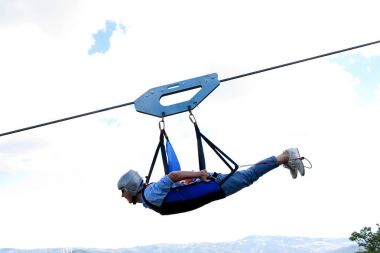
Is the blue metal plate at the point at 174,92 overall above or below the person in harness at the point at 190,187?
above

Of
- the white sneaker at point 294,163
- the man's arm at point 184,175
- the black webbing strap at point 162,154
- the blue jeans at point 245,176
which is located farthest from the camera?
the white sneaker at point 294,163

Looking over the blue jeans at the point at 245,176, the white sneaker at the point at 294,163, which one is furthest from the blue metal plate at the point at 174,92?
the white sneaker at the point at 294,163

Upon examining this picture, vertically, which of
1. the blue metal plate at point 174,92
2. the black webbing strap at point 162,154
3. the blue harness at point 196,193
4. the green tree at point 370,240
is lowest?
the blue harness at point 196,193

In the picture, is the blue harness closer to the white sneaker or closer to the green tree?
the white sneaker

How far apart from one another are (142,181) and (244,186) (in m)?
1.31

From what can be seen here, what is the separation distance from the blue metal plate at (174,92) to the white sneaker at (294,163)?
1330mm

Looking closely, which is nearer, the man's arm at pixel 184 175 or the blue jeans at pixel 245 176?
the man's arm at pixel 184 175

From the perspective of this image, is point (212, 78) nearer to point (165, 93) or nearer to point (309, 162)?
point (165, 93)

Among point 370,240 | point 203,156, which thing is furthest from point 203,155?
point 370,240

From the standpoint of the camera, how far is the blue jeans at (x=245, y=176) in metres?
5.59

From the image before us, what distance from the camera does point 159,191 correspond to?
18.0ft

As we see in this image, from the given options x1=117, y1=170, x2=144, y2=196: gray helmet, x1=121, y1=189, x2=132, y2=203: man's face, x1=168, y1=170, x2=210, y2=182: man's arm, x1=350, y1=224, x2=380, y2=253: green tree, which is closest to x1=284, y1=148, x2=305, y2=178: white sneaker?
x1=168, y1=170, x2=210, y2=182: man's arm

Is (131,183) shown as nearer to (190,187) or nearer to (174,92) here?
(190,187)

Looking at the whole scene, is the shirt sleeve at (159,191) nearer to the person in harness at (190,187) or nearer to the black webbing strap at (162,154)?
the person in harness at (190,187)
